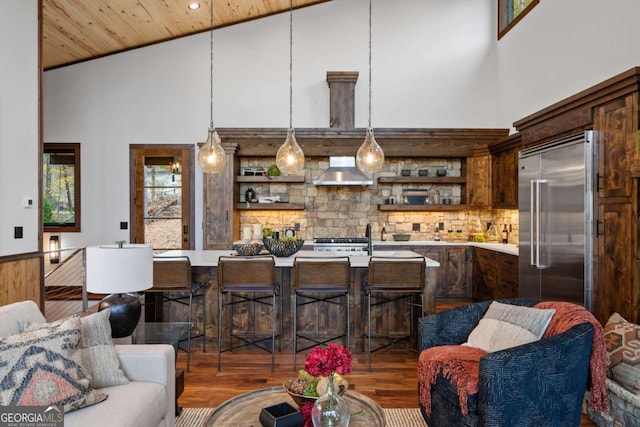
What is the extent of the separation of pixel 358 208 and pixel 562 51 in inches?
140

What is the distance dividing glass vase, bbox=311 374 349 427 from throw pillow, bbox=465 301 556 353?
1358 mm

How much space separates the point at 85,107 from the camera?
6.67 meters

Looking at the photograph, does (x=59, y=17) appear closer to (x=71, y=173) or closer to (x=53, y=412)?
(x=71, y=173)

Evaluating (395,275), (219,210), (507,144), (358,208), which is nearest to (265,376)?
(395,275)

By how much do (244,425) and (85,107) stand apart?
6.50 meters

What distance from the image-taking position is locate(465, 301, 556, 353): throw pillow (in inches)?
95.5

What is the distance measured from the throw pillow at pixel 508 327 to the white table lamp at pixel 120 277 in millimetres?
2119

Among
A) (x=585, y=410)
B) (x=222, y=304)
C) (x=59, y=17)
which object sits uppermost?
(x=59, y=17)

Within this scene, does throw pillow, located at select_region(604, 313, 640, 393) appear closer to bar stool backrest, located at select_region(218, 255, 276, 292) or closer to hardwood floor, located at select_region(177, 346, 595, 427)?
hardwood floor, located at select_region(177, 346, 595, 427)

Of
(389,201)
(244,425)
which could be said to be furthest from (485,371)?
(389,201)

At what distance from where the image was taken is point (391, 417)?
2.81 m

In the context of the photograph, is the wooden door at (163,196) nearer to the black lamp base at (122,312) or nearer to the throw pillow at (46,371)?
the black lamp base at (122,312)

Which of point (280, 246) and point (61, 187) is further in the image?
point (61, 187)

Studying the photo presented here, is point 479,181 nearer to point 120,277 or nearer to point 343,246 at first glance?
point 343,246
